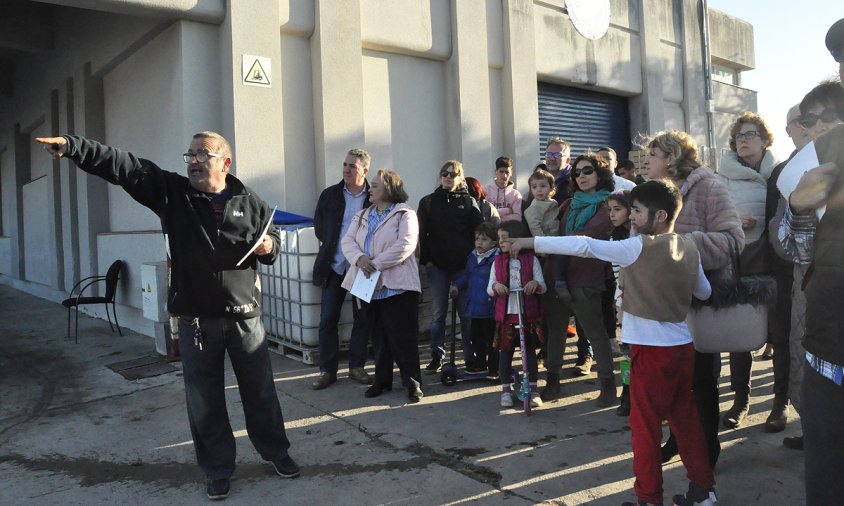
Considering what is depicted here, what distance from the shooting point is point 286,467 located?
3650 mm

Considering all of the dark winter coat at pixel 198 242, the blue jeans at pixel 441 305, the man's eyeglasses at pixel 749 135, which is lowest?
the blue jeans at pixel 441 305

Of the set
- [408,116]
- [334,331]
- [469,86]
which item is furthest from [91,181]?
[334,331]

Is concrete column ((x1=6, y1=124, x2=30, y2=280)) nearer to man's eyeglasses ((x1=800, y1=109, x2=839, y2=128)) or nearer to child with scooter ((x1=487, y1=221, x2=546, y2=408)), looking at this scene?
child with scooter ((x1=487, y1=221, x2=546, y2=408))

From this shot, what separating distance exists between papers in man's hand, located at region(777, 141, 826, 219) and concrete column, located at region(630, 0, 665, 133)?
10161 mm

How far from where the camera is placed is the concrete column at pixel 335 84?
725 cm

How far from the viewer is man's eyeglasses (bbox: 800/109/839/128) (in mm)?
2791

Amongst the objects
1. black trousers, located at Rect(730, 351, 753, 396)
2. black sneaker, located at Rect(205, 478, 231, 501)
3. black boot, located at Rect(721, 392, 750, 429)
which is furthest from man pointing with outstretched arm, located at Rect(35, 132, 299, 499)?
black trousers, located at Rect(730, 351, 753, 396)

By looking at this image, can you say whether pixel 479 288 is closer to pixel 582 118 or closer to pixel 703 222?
pixel 703 222

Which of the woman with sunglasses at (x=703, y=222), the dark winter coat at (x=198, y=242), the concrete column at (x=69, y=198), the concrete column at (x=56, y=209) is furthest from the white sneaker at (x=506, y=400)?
the concrete column at (x=56, y=209)

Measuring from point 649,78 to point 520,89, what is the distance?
12.2ft

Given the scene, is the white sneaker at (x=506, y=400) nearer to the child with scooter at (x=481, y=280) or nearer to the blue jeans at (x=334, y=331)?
the child with scooter at (x=481, y=280)

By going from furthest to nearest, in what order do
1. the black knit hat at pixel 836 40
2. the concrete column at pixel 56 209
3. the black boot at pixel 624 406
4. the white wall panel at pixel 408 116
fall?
the concrete column at pixel 56 209, the white wall panel at pixel 408 116, the black boot at pixel 624 406, the black knit hat at pixel 836 40

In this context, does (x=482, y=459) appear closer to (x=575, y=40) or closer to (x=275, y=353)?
(x=275, y=353)

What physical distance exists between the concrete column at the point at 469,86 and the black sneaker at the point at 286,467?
5.67 metres
